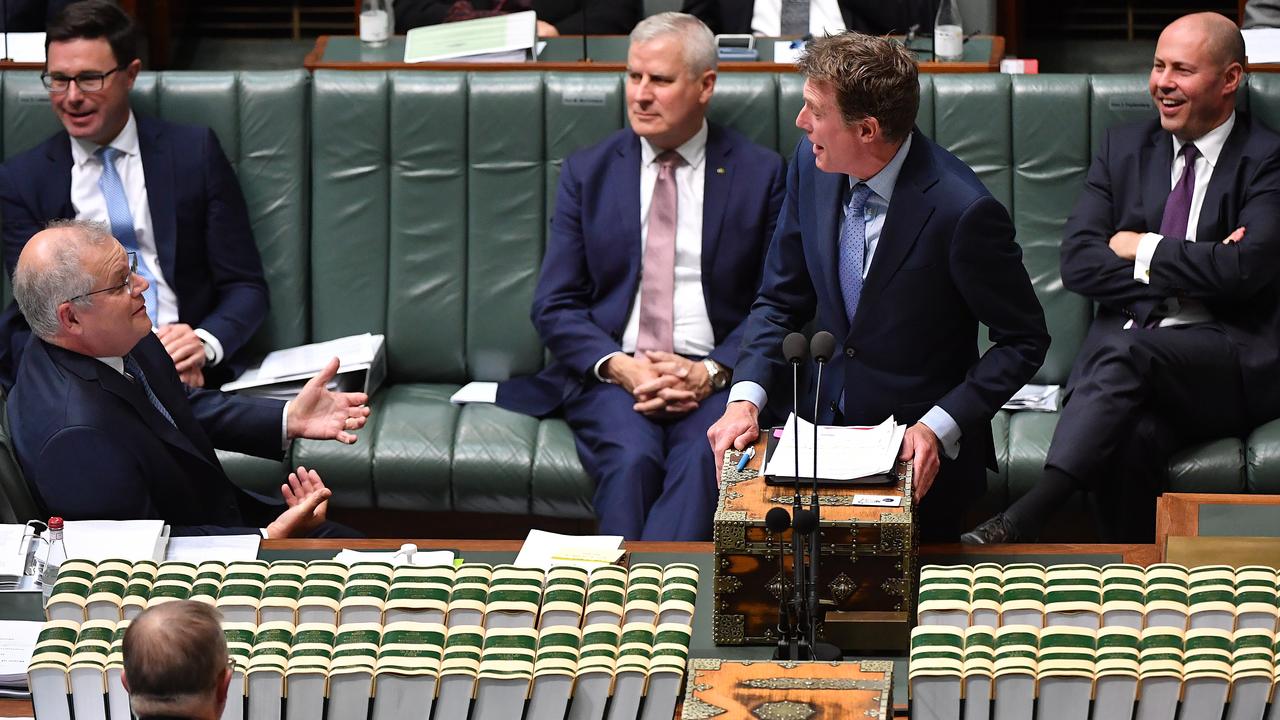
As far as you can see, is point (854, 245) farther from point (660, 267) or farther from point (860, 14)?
point (860, 14)

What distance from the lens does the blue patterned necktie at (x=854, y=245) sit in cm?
325

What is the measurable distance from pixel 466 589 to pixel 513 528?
198cm

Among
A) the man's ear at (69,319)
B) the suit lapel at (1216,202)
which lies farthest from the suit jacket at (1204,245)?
the man's ear at (69,319)

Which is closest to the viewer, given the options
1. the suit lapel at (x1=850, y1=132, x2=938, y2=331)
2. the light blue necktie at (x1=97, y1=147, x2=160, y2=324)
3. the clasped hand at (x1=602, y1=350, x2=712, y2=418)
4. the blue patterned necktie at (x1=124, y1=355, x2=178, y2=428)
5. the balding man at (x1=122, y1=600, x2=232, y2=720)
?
the balding man at (x1=122, y1=600, x2=232, y2=720)

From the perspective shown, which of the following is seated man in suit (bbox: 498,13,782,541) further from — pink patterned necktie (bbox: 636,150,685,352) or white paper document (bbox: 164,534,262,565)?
white paper document (bbox: 164,534,262,565)

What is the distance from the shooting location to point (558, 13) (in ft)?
19.0

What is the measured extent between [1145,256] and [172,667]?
2840mm

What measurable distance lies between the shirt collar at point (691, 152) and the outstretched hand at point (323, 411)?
1.03m

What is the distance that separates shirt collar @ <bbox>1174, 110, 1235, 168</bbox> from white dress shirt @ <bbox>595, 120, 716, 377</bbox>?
3.74 feet

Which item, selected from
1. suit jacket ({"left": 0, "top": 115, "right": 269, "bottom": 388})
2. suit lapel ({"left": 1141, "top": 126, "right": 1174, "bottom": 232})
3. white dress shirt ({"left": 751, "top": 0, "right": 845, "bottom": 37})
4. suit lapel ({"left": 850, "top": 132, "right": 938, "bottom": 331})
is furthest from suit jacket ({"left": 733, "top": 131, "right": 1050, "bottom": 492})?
white dress shirt ({"left": 751, "top": 0, "right": 845, "bottom": 37})

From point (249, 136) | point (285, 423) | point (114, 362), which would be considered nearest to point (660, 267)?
point (285, 423)

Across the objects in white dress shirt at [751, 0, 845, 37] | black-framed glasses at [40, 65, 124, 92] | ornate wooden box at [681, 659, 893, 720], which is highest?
white dress shirt at [751, 0, 845, 37]

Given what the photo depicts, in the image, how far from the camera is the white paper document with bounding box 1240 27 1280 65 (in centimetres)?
463

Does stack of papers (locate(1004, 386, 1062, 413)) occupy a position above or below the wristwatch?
below
